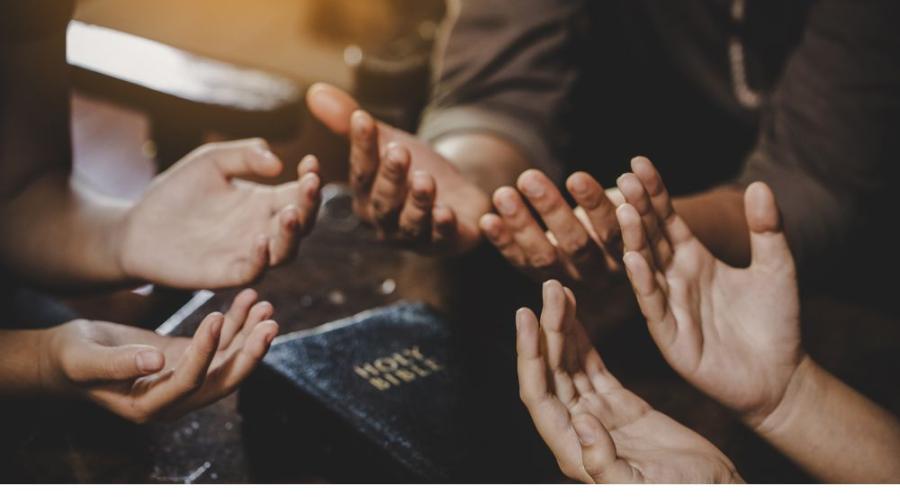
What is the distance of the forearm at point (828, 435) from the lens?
0.65 meters

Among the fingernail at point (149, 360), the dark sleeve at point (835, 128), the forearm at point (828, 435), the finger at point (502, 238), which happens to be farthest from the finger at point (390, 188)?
the dark sleeve at point (835, 128)

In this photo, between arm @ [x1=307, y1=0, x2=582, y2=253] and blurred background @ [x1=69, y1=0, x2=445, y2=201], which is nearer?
arm @ [x1=307, y1=0, x2=582, y2=253]

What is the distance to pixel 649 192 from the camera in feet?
2.20

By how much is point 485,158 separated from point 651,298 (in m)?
0.53

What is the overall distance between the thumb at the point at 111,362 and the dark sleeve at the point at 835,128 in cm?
88

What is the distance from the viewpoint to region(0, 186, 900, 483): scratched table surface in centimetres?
65

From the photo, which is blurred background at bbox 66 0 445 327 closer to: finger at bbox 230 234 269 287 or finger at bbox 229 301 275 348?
finger at bbox 230 234 269 287

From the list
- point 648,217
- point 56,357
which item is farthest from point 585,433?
point 56,357

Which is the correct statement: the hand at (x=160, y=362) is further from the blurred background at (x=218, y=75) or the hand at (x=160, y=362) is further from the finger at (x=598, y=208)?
the finger at (x=598, y=208)

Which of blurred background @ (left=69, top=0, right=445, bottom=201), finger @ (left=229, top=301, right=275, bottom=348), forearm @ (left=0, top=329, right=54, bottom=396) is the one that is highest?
finger @ (left=229, top=301, right=275, bottom=348)

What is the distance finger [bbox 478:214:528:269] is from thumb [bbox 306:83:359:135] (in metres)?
0.20

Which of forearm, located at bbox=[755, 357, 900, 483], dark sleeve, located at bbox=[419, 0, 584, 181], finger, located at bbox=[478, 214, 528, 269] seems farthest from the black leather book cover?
dark sleeve, located at bbox=[419, 0, 584, 181]

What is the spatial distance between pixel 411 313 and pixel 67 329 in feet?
1.11
